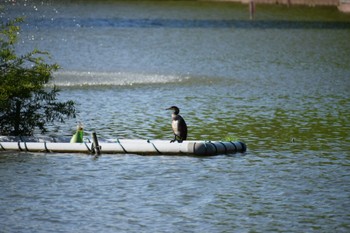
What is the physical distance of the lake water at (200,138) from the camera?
22.5m

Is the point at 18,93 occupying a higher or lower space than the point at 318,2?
higher

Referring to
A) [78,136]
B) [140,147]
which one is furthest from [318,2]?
[140,147]

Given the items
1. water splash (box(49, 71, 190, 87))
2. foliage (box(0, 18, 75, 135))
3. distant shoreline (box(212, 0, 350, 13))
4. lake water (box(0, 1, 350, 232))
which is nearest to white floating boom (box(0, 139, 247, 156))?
lake water (box(0, 1, 350, 232))

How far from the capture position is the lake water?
22.5m

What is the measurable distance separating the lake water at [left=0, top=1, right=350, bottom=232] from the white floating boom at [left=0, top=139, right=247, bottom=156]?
209 mm

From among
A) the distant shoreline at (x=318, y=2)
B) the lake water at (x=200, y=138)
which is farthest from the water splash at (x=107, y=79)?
the distant shoreline at (x=318, y=2)

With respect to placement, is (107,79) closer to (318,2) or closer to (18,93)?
(18,93)

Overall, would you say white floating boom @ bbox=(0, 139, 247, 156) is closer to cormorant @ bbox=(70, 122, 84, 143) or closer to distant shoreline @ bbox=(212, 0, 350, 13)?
cormorant @ bbox=(70, 122, 84, 143)

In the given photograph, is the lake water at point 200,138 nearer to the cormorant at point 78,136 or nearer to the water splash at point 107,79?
the water splash at point 107,79

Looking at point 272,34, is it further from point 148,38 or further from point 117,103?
point 117,103

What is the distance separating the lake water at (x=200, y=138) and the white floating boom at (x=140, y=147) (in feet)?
0.68

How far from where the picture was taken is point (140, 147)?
2814 centimetres

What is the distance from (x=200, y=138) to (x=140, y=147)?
3.70 metres

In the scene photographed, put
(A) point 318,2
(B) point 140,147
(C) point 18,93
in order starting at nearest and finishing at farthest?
(B) point 140,147, (C) point 18,93, (A) point 318,2
